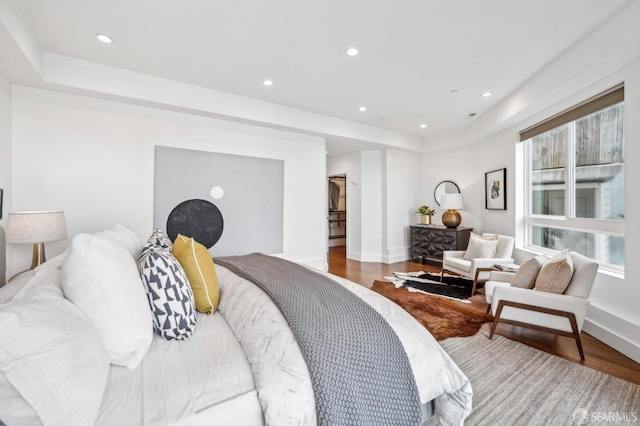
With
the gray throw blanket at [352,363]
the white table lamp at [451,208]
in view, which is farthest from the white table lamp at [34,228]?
the white table lamp at [451,208]

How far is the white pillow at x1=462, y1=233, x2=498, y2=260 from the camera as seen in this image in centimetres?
387

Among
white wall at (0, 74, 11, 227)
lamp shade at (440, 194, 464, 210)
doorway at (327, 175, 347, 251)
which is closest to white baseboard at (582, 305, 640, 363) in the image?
lamp shade at (440, 194, 464, 210)

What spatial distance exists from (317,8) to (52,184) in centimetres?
311

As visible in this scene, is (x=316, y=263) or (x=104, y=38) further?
(x=316, y=263)

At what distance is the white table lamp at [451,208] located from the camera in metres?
4.93

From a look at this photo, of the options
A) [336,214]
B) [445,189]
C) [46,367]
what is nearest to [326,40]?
[46,367]

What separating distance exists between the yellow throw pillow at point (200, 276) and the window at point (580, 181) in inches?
137

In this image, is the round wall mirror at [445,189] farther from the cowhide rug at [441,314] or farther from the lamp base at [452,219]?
the cowhide rug at [441,314]

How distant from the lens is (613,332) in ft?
7.55

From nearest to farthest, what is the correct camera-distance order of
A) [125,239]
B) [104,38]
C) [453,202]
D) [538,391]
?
[538,391] < [125,239] < [104,38] < [453,202]

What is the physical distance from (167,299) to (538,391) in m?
2.25

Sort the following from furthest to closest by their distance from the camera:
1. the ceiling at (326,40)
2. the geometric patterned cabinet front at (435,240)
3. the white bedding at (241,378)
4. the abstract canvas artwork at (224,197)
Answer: the geometric patterned cabinet front at (435,240) < the abstract canvas artwork at (224,197) < the ceiling at (326,40) < the white bedding at (241,378)

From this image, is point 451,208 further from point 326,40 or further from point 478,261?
point 326,40

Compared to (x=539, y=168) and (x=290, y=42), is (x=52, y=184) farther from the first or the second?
(x=539, y=168)
